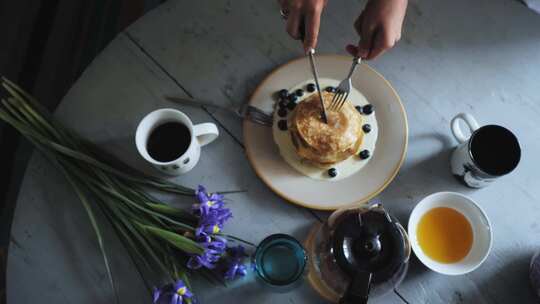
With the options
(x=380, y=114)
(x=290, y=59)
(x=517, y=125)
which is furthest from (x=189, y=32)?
(x=517, y=125)

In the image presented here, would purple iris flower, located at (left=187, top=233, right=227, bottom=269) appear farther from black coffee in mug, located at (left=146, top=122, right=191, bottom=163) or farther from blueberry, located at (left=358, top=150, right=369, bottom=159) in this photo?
blueberry, located at (left=358, top=150, right=369, bottom=159)

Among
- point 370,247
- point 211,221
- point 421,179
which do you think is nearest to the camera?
point 370,247

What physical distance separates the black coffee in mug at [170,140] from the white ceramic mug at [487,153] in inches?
22.7

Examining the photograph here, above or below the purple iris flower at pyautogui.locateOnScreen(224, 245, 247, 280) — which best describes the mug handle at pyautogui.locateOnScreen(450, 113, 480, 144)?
above

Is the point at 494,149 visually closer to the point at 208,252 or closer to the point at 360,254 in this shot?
the point at 360,254

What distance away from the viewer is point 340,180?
3.05ft

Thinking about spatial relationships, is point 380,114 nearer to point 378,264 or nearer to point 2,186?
point 378,264

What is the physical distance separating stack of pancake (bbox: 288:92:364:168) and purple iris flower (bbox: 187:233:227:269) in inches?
10.1

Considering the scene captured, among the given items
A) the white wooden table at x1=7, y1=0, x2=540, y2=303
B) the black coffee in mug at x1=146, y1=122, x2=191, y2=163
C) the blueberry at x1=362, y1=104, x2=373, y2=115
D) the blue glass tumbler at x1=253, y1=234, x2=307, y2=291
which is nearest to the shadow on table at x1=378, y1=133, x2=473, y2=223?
the white wooden table at x1=7, y1=0, x2=540, y2=303

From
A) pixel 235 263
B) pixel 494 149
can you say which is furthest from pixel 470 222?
pixel 235 263

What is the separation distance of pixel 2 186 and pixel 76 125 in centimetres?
71

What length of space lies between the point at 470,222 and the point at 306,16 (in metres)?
0.54

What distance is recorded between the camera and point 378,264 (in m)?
0.75

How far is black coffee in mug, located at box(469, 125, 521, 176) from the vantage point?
2.87ft
